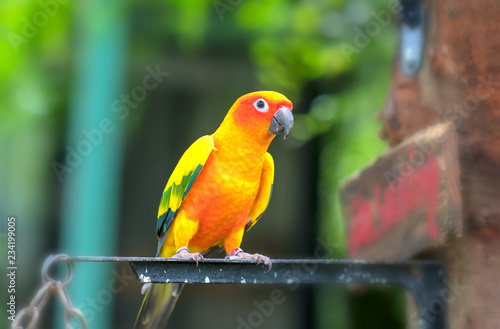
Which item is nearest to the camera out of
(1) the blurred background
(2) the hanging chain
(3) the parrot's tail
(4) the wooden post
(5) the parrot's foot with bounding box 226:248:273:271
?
(2) the hanging chain

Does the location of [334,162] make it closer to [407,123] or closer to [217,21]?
[217,21]

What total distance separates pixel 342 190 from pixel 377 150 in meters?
1.91

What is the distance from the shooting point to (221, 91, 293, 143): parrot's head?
1194mm

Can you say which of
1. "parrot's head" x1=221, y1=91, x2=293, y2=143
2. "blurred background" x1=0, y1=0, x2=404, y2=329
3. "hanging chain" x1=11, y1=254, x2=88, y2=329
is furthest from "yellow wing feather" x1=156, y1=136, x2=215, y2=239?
"blurred background" x1=0, y1=0, x2=404, y2=329

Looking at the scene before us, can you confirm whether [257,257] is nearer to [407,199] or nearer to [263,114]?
[263,114]

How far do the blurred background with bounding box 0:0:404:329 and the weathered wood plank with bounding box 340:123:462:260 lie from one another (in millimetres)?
1017

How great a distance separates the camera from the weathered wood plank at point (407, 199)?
149 cm

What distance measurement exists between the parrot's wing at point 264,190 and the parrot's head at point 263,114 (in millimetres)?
182

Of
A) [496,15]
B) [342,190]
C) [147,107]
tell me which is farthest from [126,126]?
[496,15]

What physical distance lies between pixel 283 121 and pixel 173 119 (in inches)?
128

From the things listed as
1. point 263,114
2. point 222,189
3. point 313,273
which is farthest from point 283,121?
point 313,273

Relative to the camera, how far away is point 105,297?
325cm

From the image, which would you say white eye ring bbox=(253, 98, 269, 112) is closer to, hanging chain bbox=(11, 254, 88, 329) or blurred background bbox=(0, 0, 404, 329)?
hanging chain bbox=(11, 254, 88, 329)

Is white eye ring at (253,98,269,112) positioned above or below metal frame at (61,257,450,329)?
above
